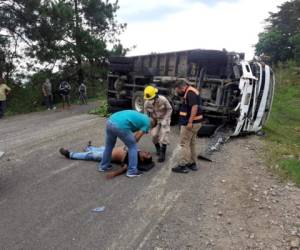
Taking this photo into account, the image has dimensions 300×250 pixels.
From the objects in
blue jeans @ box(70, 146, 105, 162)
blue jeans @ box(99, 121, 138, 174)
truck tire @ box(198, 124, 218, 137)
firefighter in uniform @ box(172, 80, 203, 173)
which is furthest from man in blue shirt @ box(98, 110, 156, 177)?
truck tire @ box(198, 124, 218, 137)

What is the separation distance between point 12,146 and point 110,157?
3.59 metres

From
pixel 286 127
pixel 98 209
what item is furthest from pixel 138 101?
pixel 98 209

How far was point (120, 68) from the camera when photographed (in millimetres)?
14016

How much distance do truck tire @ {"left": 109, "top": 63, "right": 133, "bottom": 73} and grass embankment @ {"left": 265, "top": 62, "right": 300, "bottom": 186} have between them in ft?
17.7

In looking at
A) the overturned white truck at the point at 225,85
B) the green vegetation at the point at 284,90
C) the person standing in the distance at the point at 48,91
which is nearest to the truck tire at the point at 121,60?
the overturned white truck at the point at 225,85

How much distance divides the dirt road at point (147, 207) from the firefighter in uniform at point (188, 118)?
328 mm

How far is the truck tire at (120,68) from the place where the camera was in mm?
13805

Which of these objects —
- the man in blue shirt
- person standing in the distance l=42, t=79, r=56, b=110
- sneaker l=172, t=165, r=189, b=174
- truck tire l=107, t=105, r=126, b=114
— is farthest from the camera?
person standing in the distance l=42, t=79, r=56, b=110

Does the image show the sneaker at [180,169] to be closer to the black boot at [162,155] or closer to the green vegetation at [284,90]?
the black boot at [162,155]

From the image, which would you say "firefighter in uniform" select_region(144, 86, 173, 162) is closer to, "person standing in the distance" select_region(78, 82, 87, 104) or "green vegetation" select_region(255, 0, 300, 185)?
"green vegetation" select_region(255, 0, 300, 185)

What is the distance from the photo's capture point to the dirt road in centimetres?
439

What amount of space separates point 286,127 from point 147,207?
10.9m

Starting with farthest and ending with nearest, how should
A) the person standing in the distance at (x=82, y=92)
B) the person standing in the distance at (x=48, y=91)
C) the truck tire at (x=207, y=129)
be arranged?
1. the person standing in the distance at (x=82, y=92)
2. the person standing in the distance at (x=48, y=91)
3. the truck tire at (x=207, y=129)

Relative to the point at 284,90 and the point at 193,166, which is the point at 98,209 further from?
the point at 284,90
